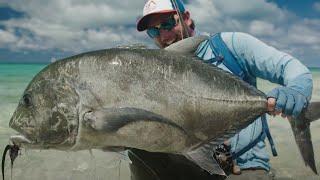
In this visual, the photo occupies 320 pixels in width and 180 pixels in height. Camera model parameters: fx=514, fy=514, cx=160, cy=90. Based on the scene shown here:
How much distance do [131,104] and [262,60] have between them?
4.90ft

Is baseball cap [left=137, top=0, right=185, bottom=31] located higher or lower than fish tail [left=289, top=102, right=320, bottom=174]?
higher

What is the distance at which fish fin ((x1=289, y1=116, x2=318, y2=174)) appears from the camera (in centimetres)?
335

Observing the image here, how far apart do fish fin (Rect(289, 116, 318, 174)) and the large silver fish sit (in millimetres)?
358

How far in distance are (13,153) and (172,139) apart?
1002 millimetres

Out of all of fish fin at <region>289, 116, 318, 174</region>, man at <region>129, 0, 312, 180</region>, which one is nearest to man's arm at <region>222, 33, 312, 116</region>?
man at <region>129, 0, 312, 180</region>

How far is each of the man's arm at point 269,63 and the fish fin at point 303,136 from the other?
0.16 m

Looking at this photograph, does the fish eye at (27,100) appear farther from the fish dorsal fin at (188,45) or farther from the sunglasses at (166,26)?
the sunglasses at (166,26)

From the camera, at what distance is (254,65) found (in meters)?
4.14

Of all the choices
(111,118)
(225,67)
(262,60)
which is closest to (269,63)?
(262,60)

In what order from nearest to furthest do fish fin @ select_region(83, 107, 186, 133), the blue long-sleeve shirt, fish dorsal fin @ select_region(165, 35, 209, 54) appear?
fish fin @ select_region(83, 107, 186, 133), fish dorsal fin @ select_region(165, 35, 209, 54), the blue long-sleeve shirt

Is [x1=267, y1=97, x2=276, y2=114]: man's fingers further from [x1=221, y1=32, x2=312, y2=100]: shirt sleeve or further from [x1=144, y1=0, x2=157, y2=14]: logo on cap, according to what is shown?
[x1=144, y1=0, x2=157, y2=14]: logo on cap

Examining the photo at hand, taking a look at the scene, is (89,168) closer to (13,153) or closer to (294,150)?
(294,150)

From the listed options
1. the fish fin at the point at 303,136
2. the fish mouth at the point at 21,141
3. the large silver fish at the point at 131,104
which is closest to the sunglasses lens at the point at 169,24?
the large silver fish at the point at 131,104

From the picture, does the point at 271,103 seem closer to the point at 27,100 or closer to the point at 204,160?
the point at 204,160
